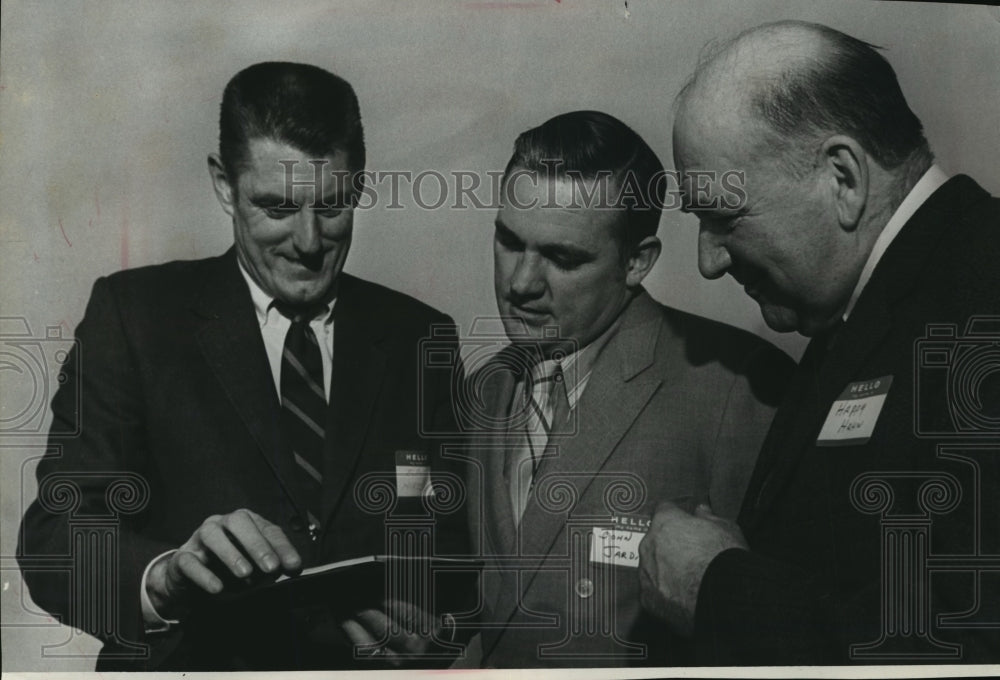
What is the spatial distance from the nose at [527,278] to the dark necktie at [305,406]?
65cm

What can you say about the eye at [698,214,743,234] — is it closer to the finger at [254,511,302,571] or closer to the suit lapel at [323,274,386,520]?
the suit lapel at [323,274,386,520]

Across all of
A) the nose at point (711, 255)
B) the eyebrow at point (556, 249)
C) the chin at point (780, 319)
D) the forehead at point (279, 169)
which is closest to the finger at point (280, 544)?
the forehead at point (279, 169)

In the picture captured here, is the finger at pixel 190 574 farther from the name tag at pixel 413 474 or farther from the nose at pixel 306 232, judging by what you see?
the nose at pixel 306 232

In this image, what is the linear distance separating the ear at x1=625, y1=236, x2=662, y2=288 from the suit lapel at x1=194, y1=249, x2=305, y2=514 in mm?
1153

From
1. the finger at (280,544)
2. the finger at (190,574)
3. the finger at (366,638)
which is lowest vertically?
the finger at (366,638)

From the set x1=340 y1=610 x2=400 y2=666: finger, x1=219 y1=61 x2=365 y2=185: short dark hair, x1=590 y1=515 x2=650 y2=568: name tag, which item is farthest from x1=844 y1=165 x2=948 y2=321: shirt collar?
x1=340 y1=610 x2=400 y2=666: finger

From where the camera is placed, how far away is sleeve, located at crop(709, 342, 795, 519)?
417 centimetres

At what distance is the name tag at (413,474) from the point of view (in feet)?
13.6

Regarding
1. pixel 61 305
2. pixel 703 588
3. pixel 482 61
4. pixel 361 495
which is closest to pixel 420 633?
pixel 361 495

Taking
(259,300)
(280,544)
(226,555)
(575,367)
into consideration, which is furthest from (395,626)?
(259,300)

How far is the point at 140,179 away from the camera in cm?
414

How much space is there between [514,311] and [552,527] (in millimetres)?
674

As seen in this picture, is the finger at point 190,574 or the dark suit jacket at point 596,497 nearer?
the finger at point 190,574

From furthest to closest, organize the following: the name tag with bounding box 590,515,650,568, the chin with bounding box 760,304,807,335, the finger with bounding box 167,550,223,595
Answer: the chin with bounding box 760,304,807,335, the name tag with bounding box 590,515,650,568, the finger with bounding box 167,550,223,595
